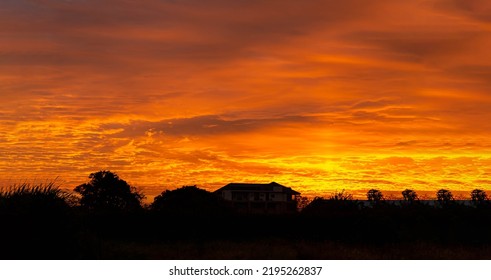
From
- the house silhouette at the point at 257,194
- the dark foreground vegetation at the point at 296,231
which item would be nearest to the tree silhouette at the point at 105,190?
the dark foreground vegetation at the point at 296,231

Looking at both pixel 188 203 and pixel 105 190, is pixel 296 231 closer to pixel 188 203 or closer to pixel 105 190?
pixel 188 203

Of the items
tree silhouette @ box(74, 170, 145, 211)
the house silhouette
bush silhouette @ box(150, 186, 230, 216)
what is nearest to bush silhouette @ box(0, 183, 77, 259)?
bush silhouette @ box(150, 186, 230, 216)

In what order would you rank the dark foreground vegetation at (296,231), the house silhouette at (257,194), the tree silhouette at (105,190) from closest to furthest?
the dark foreground vegetation at (296,231) < the tree silhouette at (105,190) < the house silhouette at (257,194)

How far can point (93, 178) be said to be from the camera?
5172 centimetres

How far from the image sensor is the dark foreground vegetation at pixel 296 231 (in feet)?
88.5

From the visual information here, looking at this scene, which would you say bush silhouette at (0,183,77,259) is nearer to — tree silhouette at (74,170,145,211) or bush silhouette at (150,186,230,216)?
bush silhouette at (150,186,230,216)

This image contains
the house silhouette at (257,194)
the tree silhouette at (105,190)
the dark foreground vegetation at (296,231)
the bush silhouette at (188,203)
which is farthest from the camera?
the house silhouette at (257,194)

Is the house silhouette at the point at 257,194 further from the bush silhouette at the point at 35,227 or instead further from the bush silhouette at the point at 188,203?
the bush silhouette at the point at 35,227

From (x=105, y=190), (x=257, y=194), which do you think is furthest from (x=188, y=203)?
(x=257, y=194)

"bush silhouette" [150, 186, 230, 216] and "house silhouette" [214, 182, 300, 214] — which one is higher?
"house silhouette" [214, 182, 300, 214]

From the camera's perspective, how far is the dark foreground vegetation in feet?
88.5

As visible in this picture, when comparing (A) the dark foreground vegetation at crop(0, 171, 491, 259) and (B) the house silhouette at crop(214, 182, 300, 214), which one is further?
(B) the house silhouette at crop(214, 182, 300, 214)

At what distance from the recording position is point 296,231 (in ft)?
110

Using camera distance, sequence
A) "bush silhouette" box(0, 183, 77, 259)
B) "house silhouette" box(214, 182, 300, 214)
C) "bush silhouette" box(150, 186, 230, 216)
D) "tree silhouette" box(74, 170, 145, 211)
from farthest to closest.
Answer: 1. "house silhouette" box(214, 182, 300, 214)
2. "tree silhouette" box(74, 170, 145, 211)
3. "bush silhouette" box(150, 186, 230, 216)
4. "bush silhouette" box(0, 183, 77, 259)
